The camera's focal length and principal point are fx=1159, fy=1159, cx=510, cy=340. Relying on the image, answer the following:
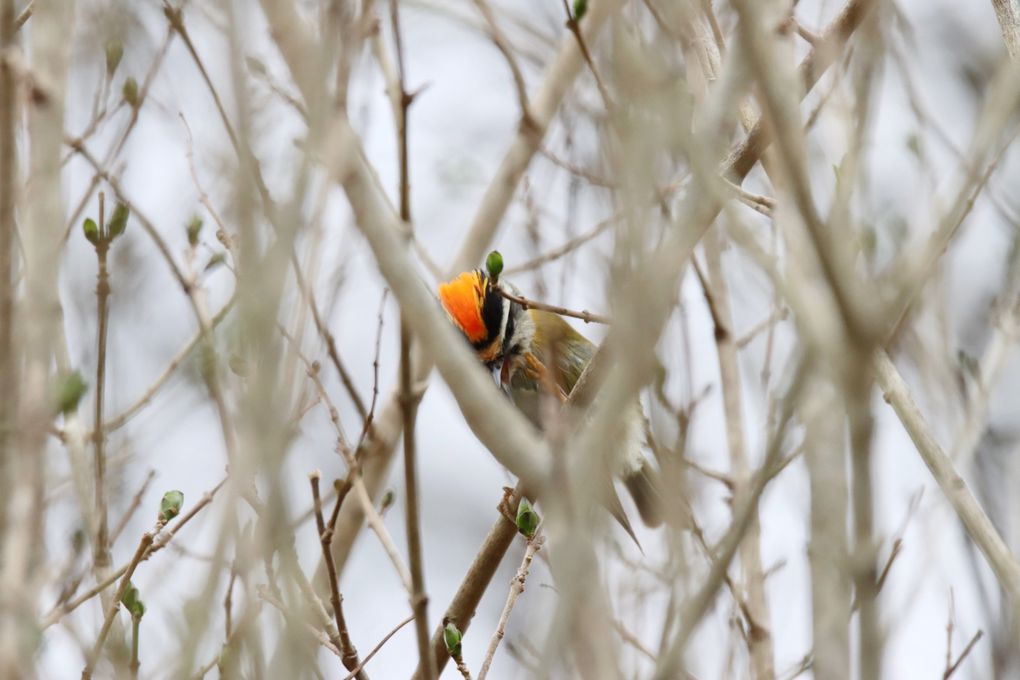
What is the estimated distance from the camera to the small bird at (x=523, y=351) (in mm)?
5543

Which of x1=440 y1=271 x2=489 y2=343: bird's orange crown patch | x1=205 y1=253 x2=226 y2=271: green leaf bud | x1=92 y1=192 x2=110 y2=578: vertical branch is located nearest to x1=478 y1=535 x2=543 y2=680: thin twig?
x1=92 y1=192 x2=110 y2=578: vertical branch

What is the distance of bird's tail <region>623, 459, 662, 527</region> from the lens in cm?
558

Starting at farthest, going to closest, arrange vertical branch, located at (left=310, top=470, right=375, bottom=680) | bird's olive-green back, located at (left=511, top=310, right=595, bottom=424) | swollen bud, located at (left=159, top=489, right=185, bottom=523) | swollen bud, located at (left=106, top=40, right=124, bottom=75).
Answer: bird's olive-green back, located at (left=511, top=310, right=595, bottom=424), swollen bud, located at (left=106, top=40, right=124, bottom=75), swollen bud, located at (left=159, top=489, right=185, bottom=523), vertical branch, located at (left=310, top=470, right=375, bottom=680)

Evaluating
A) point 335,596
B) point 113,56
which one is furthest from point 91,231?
point 335,596

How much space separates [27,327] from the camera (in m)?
1.84

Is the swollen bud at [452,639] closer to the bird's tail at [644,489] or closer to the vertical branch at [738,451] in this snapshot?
the vertical branch at [738,451]

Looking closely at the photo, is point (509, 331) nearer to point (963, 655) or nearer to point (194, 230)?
point (194, 230)

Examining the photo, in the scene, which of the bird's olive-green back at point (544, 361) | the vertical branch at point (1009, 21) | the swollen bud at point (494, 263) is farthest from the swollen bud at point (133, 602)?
the bird's olive-green back at point (544, 361)

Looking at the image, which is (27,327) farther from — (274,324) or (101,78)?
(101,78)

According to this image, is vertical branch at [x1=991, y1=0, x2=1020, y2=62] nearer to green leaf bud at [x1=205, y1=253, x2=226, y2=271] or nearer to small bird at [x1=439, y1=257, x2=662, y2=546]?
green leaf bud at [x1=205, y1=253, x2=226, y2=271]

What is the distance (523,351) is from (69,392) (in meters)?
3.45

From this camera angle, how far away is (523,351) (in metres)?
5.80

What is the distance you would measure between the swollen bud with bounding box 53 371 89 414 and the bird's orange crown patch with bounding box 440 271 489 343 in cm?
304

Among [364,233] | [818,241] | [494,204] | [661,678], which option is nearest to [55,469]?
[494,204]
